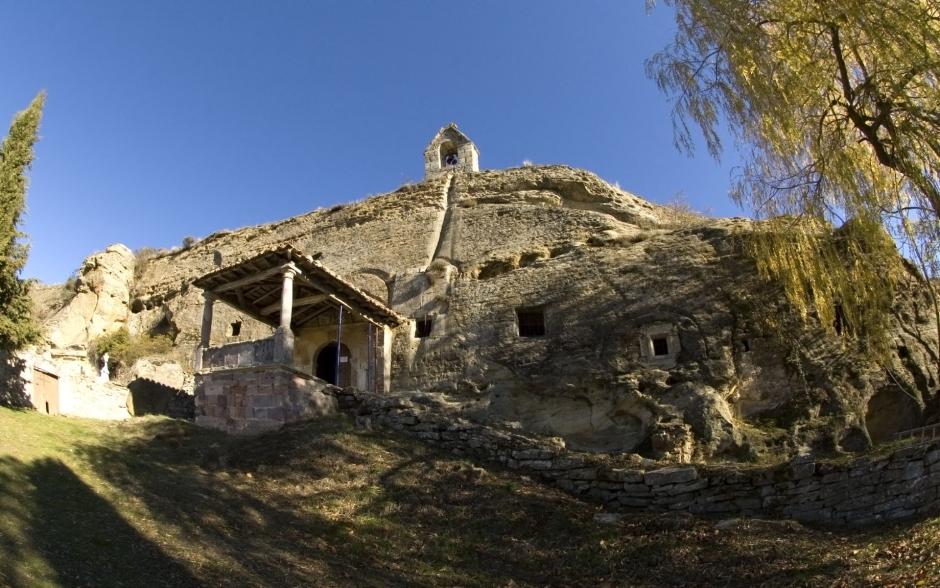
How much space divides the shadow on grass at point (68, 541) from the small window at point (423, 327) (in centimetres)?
972

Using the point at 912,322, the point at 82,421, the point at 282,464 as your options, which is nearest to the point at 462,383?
the point at 282,464

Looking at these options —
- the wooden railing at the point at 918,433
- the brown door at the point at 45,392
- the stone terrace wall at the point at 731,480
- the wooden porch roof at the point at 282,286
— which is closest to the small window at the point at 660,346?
the stone terrace wall at the point at 731,480

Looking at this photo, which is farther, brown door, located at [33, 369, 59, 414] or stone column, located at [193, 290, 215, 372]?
stone column, located at [193, 290, 215, 372]

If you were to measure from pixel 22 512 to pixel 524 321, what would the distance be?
11.0 meters

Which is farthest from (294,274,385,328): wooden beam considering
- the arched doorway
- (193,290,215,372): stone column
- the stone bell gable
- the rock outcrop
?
the rock outcrop

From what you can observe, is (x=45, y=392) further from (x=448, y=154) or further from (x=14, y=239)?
(x=448, y=154)

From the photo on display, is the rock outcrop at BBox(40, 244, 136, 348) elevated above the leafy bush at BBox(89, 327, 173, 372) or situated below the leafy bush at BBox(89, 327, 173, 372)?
above

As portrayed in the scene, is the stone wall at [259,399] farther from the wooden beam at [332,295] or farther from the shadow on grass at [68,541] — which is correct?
the shadow on grass at [68,541]

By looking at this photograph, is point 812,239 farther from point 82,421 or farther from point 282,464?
point 82,421

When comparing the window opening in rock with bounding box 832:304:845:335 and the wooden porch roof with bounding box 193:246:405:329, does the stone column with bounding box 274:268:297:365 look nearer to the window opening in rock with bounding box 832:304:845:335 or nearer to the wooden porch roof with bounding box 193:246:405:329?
the wooden porch roof with bounding box 193:246:405:329

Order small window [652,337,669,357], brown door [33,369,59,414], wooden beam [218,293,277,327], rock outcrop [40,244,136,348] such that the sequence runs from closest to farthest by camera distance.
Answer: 1. brown door [33,369,59,414]
2. small window [652,337,669,357]
3. wooden beam [218,293,277,327]
4. rock outcrop [40,244,136,348]

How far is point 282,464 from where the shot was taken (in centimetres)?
1172

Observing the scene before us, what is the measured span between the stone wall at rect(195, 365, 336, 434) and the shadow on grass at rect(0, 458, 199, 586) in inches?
191

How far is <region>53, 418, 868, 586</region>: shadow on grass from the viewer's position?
788cm
